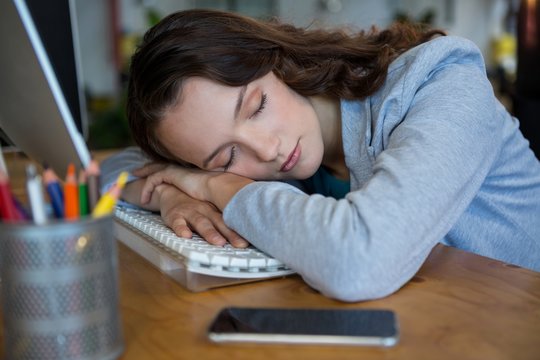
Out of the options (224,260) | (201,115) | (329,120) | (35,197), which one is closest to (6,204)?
(35,197)

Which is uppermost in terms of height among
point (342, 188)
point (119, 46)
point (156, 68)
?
point (156, 68)

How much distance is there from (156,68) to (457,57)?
43 cm

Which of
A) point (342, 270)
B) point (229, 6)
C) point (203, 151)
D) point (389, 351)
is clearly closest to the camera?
point (389, 351)

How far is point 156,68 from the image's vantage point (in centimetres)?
97

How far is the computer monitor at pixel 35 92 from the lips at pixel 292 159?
31 cm

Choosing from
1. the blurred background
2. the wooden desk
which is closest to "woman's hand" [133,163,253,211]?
the wooden desk

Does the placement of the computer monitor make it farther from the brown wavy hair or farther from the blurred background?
the blurred background

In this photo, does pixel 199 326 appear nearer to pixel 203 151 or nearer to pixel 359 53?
pixel 203 151

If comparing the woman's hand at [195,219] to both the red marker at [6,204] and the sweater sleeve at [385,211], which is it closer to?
the sweater sleeve at [385,211]

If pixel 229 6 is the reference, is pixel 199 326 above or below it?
above

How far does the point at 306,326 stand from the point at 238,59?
20.0 inches

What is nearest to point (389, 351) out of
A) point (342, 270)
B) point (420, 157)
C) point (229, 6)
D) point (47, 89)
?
point (342, 270)

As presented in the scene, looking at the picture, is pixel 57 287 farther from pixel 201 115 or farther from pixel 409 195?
pixel 201 115

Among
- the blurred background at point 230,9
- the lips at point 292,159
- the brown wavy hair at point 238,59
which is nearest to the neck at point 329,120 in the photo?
the brown wavy hair at point 238,59
